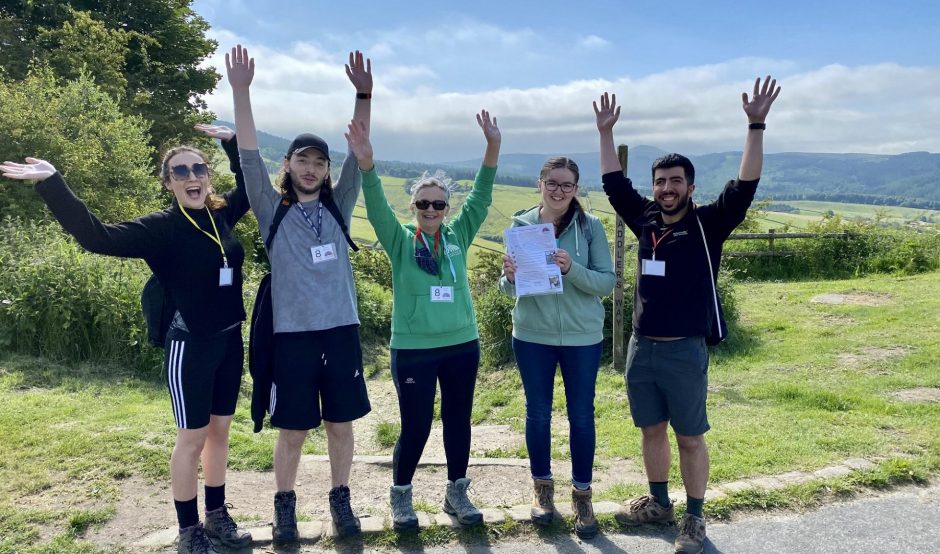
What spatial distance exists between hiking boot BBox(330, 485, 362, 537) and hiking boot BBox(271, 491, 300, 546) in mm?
241

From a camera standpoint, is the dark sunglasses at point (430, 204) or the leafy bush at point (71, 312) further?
the leafy bush at point (71, 312)

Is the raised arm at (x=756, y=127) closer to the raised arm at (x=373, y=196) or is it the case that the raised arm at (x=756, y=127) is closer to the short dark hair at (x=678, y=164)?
the short dark hair at (x=678, y=164)

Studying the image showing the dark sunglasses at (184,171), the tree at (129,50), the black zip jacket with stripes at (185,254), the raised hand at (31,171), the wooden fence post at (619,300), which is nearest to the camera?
the raised hand at (31,171)

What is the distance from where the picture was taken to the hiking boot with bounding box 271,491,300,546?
12.0ft

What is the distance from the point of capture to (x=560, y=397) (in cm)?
804

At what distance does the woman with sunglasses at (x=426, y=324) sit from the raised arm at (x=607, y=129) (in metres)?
0.75

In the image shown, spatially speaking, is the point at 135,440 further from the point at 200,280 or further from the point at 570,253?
the point at 570,253

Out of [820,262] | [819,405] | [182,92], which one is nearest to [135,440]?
[819,405]

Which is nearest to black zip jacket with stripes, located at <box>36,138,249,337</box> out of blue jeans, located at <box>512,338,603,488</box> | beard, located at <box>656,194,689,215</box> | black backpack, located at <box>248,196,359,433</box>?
black backpack, located at <box>248,196,359,433</box>

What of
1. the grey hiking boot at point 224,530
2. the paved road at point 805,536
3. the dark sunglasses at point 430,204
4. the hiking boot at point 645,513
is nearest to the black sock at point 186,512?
the grey hiking boot at point 224,530

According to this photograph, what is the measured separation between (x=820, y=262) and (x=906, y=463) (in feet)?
59.3

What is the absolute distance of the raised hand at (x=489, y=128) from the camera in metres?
4.07

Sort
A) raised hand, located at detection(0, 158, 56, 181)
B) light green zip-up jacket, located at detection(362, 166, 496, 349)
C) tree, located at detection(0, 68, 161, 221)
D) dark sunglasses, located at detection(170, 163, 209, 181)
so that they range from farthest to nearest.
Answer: tree, located at detection(0, 68, 161, 221) → light green zip-up jacket, located at detection(362, 166, 496, 349) → dark sunglasses, located at detection(170, 163, 209, 181) → raised hand, located at detection(0, 158, 56, 181)

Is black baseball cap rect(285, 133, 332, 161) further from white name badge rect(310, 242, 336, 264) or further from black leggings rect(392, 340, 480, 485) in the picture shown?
black leggings rect(392, 340, 480, 485)
